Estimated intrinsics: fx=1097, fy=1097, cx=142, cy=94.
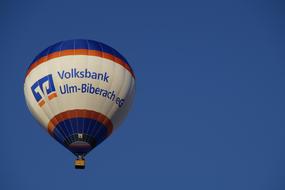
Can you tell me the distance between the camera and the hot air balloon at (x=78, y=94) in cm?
5166

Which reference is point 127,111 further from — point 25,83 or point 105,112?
point 25,83

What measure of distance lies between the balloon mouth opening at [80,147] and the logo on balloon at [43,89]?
2.45 m

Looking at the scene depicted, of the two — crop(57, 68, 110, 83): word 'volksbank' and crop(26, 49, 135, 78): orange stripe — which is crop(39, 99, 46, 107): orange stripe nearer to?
crop(57, 68, 110, 83): word 'volksbank'

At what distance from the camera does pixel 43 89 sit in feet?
171

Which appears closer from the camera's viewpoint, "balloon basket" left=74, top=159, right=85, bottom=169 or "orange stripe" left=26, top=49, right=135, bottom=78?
"balloon basket" left=74, top=159, right=85, bottom=169

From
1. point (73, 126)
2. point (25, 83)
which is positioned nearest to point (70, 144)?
point (73, 126)

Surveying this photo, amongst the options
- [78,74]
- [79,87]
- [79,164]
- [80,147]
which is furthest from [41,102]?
[79,164]

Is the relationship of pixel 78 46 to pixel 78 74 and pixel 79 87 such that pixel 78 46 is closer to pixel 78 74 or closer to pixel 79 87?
pixel 78 74

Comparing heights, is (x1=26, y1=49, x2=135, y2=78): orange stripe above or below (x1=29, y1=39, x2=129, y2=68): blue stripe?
below

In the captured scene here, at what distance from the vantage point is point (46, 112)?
52.1 meters

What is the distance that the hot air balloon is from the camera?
5166 centimetres

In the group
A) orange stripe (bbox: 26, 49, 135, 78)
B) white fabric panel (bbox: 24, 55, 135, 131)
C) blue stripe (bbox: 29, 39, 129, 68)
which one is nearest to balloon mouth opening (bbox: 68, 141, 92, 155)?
white fabric panel (bbox: 24, 55, 135, 131)

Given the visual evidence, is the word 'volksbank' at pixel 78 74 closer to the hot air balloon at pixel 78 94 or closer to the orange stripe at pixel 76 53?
the hot air balloon at pixel 78 94

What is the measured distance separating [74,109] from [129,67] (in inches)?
159
